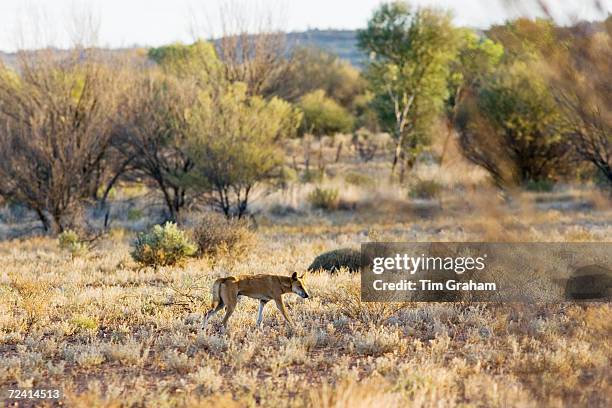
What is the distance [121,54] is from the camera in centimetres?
2523

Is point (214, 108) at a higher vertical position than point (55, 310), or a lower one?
higher

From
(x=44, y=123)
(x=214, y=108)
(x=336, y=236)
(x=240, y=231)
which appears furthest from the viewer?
(x=214, y=108)

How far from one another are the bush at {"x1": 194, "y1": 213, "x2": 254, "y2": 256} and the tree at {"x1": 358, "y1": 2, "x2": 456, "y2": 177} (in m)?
20.0

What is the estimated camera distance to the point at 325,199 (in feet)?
82.9

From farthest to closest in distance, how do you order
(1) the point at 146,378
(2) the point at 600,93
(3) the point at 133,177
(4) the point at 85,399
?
1. (3) the point at 133,177
2. (1) the point at 146,378
3. (4) the point at 85,399
4. (2) the point at 600,93

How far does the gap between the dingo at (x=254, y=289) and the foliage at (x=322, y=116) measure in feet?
Answer: 132

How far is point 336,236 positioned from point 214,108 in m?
6.20

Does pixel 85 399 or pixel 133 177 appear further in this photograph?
pixel 133 177

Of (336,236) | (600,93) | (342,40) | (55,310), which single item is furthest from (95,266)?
(342,40)

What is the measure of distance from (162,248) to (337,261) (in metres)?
3.37

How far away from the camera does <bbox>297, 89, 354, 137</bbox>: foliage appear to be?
48688 millimetres

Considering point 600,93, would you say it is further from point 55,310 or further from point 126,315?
point 55,310

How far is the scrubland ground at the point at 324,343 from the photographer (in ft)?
15.4

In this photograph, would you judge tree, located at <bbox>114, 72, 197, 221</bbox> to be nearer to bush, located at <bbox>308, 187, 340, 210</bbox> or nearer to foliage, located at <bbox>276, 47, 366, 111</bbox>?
bush, located at <bbox>308, 187, 340, 210</bbox>
